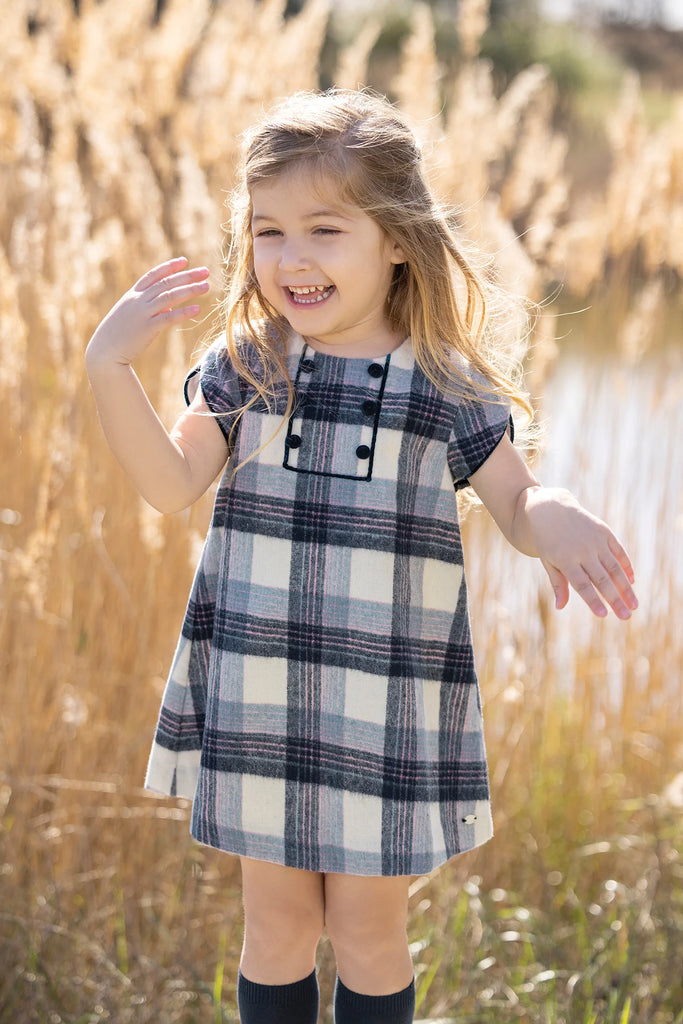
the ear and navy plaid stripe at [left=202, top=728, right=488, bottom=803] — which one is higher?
the ear

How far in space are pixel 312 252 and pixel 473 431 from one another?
303 millimetres

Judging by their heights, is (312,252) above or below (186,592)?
above

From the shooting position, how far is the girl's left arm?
1247mm

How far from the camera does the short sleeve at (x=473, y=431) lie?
4.75 feet

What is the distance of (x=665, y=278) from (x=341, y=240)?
1950 mm

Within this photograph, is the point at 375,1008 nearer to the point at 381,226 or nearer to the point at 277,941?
the point at 277,941

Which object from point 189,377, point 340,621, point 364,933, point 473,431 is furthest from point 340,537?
point 364,933

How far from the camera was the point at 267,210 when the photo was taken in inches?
55.4

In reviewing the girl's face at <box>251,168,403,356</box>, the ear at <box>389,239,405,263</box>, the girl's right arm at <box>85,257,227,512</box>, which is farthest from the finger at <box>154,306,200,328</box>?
the ear at <box>389,239,405,263</box>

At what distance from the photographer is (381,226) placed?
1442 millimetres

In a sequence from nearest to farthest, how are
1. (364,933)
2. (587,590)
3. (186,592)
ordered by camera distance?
(587,590), (364,933), (186,592)

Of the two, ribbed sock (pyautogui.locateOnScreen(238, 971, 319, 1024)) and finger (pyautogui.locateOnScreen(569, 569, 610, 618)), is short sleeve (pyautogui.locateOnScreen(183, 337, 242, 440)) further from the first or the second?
ribbed sock (pyautogui.locateOnScreen(238, 971, 319, 1024))

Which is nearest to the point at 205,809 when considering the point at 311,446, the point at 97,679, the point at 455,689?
the point at 455,689

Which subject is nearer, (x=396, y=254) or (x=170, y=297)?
(x=170, y=297)
